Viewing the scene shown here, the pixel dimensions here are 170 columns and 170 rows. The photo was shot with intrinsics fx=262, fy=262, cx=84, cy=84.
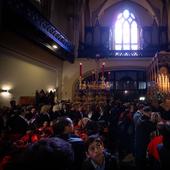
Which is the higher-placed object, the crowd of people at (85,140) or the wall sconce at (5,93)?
the wall sconce at (5,93)

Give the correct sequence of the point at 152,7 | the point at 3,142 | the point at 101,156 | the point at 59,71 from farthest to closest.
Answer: the point at 152,7 < the point at 59,71 < the point at 3,142 < the point at 101,156

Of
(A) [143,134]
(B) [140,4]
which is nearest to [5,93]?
(A) [143,134]

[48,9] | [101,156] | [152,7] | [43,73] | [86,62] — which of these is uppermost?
[152,7]

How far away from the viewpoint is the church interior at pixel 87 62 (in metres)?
7.67

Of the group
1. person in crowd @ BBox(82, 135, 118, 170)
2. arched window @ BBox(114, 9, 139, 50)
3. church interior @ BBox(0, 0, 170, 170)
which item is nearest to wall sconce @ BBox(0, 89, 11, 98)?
church interior @ BBox(0, 0, 170, 170)

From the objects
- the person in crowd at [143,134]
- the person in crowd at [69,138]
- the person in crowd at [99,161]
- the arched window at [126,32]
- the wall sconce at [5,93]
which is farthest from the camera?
the arched window at [126,32]

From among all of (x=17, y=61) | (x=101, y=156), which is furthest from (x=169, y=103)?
(x=17, y=61)

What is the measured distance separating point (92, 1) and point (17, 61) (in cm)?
1114

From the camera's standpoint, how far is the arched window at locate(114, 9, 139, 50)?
2102cm

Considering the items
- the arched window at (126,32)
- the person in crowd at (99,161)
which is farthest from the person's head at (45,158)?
the arched window at (126,32)

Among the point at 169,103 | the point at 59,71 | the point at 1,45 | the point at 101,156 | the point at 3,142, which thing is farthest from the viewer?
the point at 59,71

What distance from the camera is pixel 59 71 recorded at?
1675 cm

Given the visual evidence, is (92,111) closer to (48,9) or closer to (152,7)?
(48,9)

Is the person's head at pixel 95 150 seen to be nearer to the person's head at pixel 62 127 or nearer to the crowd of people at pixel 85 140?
the crowd of people at pixel 85 140
